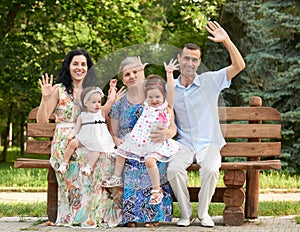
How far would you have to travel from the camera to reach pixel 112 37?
62.7ft

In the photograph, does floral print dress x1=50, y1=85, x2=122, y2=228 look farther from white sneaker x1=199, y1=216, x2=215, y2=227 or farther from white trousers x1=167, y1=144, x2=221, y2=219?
white sneaker x1=199, y1=216, x2=215, y2=227

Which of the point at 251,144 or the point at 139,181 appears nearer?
the point at 139,181

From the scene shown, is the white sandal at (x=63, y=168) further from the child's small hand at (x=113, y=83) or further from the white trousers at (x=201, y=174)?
the white trousers at (x=201, y=174)

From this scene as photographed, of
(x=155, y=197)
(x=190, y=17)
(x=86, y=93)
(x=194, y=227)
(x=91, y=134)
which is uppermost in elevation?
(x=190, y=17)

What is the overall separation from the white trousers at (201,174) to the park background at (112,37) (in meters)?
7.38

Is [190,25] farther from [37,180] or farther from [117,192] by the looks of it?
[117,192]

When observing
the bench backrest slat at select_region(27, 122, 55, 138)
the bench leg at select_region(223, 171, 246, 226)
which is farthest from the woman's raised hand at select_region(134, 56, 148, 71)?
the bench backrest slat at select_region(27, 122, 55, 138)

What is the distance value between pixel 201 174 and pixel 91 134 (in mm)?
1041

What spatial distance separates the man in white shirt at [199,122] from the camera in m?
6.63

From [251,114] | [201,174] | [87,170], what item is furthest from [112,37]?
[201,174]

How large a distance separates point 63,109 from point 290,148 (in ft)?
25.3

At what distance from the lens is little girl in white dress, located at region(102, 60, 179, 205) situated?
6570mm

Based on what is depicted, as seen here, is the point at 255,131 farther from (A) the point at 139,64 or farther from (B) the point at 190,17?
(B) the point at 190,17

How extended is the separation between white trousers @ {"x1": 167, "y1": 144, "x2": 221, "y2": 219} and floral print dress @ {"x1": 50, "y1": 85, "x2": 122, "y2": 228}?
553mm
